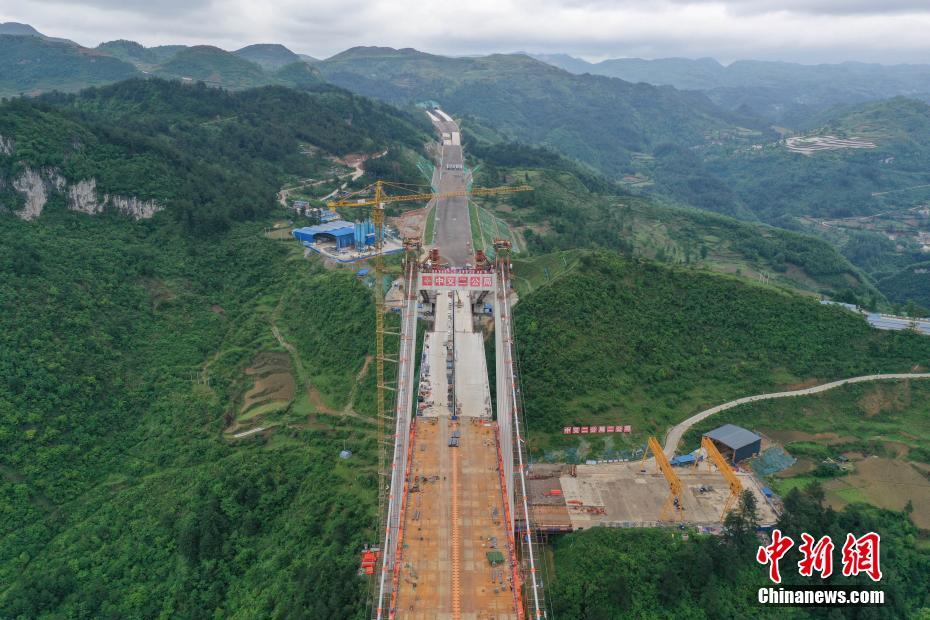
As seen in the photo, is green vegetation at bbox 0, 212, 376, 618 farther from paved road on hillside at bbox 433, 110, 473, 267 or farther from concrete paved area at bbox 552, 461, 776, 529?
concrete paved area at bbox 552, 461, 776, 529

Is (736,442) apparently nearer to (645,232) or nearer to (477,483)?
(477,483)

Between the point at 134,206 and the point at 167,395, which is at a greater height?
the point at 134,206

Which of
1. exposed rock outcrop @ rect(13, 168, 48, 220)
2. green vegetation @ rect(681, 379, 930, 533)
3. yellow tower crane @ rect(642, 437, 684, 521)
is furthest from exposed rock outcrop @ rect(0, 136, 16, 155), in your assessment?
green vegetation @ rect(681, 379, 930, 533)

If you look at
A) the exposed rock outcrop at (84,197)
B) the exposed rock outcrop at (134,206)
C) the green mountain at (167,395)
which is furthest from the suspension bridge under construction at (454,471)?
the exposed rock outcrop at (84,197)

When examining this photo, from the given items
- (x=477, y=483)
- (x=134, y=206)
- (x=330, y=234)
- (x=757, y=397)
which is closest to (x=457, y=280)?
(x=477, y=483)

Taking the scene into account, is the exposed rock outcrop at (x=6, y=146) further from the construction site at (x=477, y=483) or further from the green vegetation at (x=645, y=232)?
the green vegetation at (x=645, y=232)

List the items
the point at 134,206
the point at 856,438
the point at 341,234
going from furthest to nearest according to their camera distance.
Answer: the point at 134,206 → the point at 341,234 → the point at 856,438
